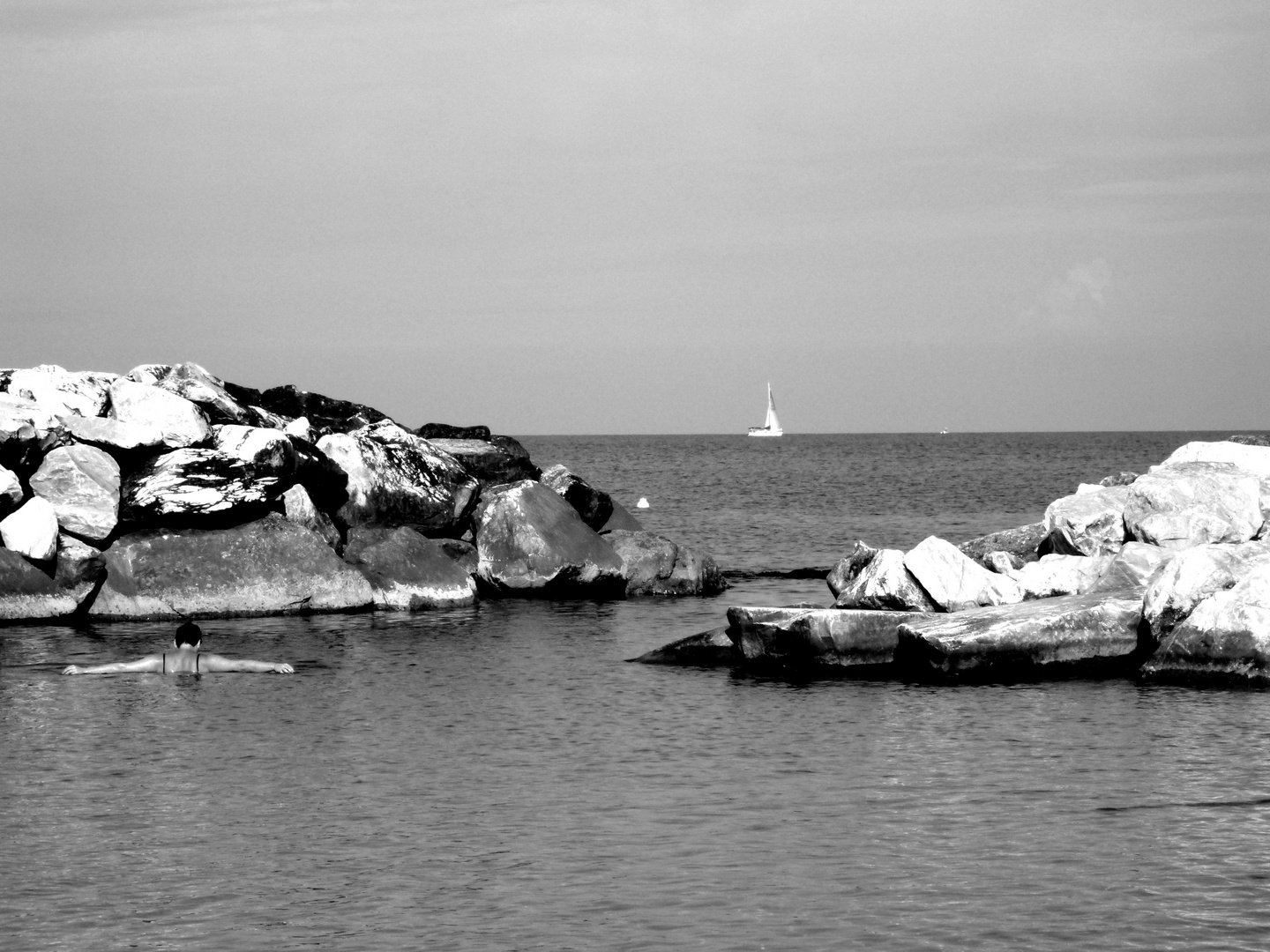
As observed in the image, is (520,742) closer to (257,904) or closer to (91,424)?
(257,904)

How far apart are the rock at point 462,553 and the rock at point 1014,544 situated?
36.5 feet

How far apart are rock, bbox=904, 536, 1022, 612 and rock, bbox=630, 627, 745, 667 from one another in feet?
10.9

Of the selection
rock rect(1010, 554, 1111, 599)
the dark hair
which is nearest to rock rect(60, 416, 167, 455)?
the dark hair

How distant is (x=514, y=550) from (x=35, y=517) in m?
10.8

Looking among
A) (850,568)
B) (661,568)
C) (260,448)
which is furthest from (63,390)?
(850,568)

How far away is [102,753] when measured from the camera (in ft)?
60.8

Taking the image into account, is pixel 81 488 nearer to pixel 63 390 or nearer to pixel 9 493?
pixel 9 493

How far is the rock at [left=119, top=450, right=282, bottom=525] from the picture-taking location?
30.4m

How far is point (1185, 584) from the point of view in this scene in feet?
75.8

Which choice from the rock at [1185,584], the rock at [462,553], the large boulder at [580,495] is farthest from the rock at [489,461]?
the rock at [1185,584]

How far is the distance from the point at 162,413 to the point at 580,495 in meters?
11.0

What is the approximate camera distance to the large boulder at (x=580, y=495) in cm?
3888

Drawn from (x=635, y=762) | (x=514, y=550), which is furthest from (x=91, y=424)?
(x=635, y=762)

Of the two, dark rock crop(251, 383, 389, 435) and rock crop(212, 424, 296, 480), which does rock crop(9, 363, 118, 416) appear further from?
dark rock crop(251, 383, 389, 435)
